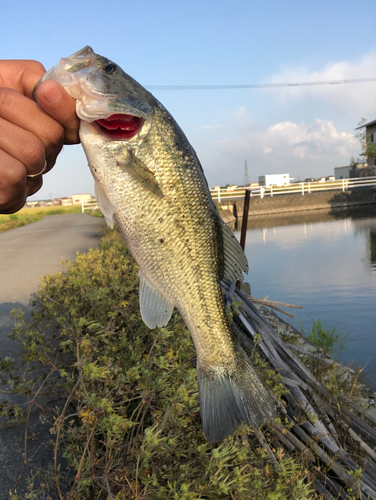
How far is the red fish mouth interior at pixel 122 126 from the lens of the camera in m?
1.72

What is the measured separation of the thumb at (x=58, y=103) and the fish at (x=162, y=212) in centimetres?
4

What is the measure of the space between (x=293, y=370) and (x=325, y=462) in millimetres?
956

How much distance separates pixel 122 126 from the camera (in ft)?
5.68

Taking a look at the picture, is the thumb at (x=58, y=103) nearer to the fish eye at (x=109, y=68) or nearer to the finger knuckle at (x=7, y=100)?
the finger knuckle at (x=7, y=100)

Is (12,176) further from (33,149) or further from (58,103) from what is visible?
(58,103)

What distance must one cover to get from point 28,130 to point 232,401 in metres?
1.55

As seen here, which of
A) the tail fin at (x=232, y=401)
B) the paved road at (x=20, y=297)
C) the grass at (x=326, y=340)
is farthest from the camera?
the grass at (x=326, y=340)

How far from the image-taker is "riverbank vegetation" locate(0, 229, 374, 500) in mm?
2021

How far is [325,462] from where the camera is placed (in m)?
2.91

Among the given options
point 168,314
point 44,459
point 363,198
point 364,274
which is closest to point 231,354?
point 168,314

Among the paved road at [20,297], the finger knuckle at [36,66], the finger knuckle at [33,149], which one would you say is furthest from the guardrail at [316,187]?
the finger knuckle at [33,149]

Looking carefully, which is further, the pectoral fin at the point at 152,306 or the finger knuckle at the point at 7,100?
the pectoral fin at the point at 152,306

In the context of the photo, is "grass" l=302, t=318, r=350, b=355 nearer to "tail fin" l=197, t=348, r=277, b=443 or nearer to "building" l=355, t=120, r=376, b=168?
"tail fin" l=197, t=348, r=277, b=443

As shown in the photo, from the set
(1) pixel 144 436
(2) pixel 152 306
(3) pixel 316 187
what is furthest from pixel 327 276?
(3) pixel 316 187
